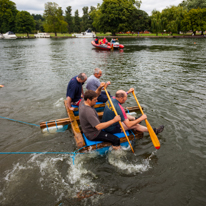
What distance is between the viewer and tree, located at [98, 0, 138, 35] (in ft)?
249

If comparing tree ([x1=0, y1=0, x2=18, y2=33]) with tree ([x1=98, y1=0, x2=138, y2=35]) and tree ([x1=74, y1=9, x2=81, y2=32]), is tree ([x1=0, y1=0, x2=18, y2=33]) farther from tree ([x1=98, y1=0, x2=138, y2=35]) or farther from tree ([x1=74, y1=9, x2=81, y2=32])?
tree ([x1=98, y1=0, x2=138, y2=35])

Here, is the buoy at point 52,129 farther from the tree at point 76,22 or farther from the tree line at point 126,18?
the tree at point 76,22

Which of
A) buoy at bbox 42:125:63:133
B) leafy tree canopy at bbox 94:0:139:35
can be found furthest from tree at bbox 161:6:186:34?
buoy at bbox 42:125:63:133

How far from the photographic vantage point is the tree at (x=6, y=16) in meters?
94.1

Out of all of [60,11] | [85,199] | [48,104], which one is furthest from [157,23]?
Result: [85,199]

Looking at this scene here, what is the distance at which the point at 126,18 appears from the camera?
77.4 m

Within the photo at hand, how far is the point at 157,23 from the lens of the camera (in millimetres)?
69938

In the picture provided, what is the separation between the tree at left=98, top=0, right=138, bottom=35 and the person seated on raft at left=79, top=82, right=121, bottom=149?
81.1 metres

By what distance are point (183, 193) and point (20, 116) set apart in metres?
7.37

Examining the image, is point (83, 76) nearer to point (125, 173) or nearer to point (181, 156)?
point (125, 173)

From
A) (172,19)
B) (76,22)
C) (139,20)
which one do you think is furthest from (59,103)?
(76,22)

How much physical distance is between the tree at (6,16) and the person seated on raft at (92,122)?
376 feet

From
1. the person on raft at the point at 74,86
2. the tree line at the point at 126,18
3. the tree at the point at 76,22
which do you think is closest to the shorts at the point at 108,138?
the person on raft at the point at 74,86

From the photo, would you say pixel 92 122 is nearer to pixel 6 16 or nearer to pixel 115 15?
pixel 115 15
